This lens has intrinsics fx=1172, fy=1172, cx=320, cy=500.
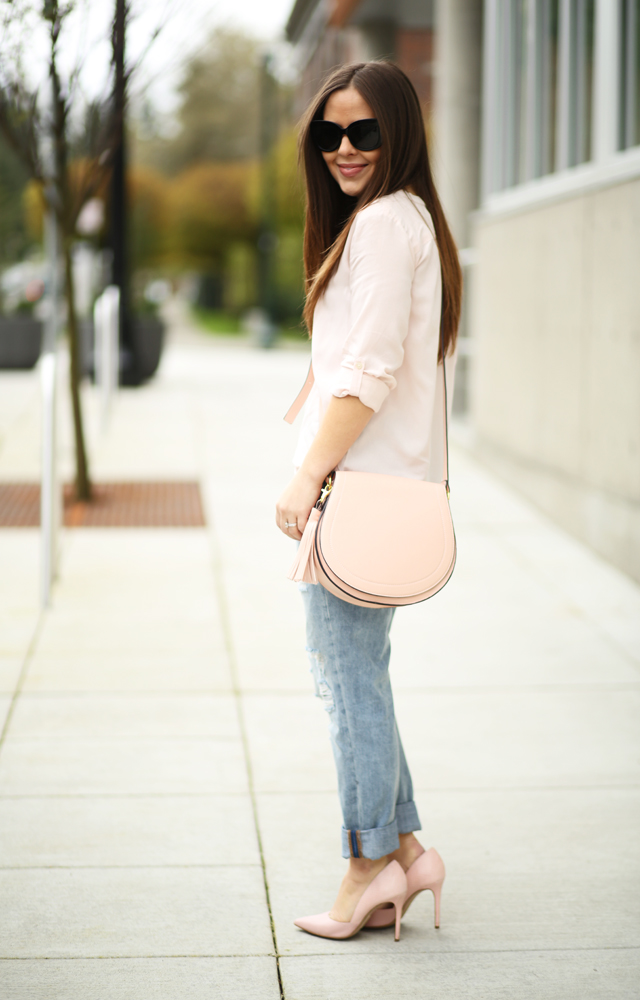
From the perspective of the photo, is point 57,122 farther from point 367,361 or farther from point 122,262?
point 122,262

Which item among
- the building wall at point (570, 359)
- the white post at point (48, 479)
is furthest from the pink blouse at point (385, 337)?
the building wall at point (570, 359)

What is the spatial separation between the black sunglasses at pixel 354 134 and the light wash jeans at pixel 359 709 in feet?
3.13

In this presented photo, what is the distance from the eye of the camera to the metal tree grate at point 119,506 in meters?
7.37

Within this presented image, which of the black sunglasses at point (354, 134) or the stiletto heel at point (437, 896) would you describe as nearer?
the black sunglasses at point (354, 134)

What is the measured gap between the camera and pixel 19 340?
1759 cm

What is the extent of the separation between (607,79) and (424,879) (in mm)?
5288

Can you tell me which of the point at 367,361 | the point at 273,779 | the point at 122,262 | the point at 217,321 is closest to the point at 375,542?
the point at 367,361

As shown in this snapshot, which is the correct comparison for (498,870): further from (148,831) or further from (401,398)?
(401,398)

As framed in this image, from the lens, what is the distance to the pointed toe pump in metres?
2.77

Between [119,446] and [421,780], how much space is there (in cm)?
716

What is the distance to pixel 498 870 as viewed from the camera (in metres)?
3.14

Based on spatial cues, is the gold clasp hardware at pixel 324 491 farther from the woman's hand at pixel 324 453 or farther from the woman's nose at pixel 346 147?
the woman's nose at pixel 346 147

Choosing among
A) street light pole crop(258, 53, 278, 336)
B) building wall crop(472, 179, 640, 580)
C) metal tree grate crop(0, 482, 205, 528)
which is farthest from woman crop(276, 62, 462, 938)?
street light pole crop(258, 53, 278, 336)

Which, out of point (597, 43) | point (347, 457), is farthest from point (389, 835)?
point (597, 43)
